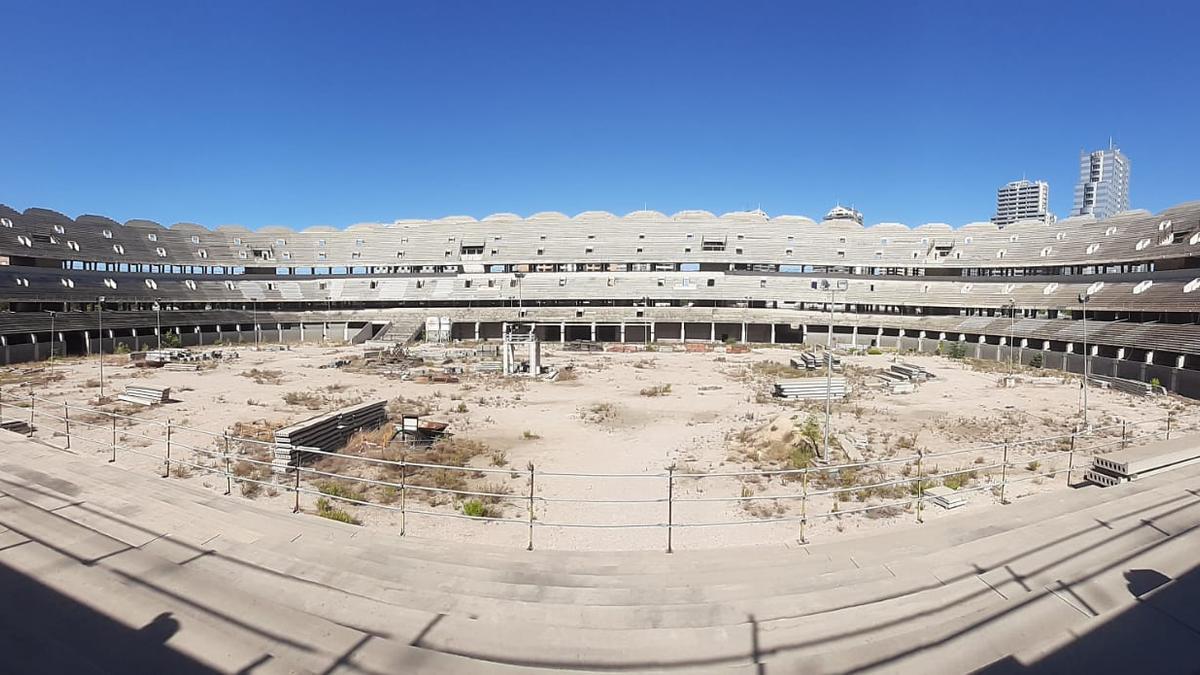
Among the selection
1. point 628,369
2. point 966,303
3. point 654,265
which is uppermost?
point 654,265

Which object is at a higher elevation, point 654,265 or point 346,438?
point 654,265

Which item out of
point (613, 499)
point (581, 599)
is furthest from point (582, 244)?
point (581, 599)

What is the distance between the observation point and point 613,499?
40.5 ft

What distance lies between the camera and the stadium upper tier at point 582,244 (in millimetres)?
59062

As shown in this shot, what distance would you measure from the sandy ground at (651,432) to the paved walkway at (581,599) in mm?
1316

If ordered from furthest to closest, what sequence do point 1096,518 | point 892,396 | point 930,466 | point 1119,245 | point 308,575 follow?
point 1119,245 < point 892,396 < point 930,466 < point 1096,518 < point 308,575

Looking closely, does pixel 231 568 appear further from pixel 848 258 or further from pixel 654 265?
pixel 848 258

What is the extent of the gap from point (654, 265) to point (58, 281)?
57.0m

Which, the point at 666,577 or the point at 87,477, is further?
the point at 87,477

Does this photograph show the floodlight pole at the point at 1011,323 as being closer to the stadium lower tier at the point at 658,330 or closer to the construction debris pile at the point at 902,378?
the stadium lower tier at the point at 658,330

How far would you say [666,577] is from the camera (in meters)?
7.36

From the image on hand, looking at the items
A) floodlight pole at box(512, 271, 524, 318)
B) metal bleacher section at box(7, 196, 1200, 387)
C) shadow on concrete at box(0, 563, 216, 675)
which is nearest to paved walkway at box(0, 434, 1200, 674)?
shadow on concrete at box(0, 563, 216, 675)

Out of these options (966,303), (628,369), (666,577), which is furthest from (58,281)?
(966,303)

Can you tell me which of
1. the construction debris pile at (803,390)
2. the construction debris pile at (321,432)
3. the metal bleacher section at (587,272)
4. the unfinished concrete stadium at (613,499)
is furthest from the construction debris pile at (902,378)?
the construction debris pile at (321,432)
